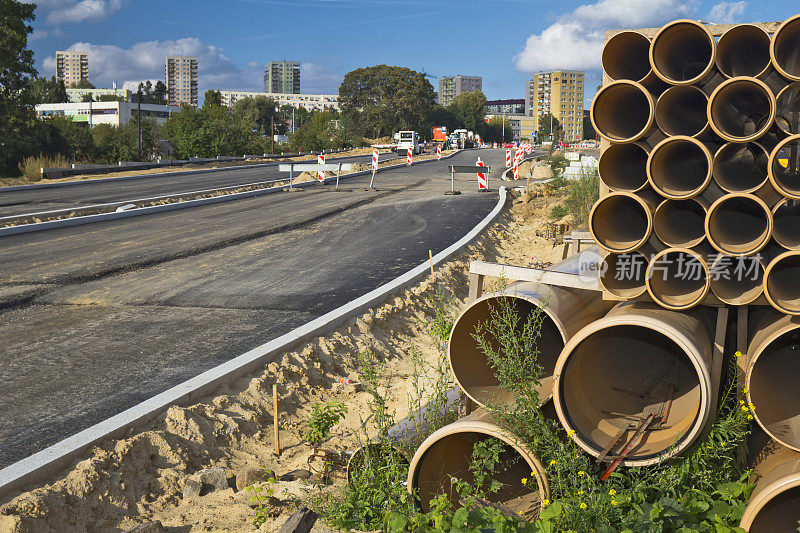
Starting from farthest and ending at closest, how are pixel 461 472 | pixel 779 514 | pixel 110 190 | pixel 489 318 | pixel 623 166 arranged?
pixel 110 190 < pixel 489 318 < pixel 461 472 < pixel 623 166 < pixel 779 514

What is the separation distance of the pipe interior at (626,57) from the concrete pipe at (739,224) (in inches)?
39.3

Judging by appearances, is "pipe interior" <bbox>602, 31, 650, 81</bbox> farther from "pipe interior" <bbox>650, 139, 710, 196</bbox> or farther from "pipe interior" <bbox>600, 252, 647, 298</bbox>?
"pipe interior" <bbox>600, 252, 647, 298</bbox>

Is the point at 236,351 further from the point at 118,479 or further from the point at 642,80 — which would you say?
the point at 642,80

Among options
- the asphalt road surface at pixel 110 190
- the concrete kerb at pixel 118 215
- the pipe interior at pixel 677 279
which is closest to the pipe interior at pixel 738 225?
the pipe interior at pixel 677 279

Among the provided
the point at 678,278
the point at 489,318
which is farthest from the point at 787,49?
the point at 489,318

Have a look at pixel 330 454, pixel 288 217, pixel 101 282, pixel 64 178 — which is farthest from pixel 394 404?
pixel 64 178

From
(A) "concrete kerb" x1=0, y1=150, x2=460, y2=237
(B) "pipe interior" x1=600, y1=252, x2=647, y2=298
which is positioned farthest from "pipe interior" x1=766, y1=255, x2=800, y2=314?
(A) "concrete kerb" x1=0, y1=150, x2=460, y2=237

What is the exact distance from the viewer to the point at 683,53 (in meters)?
4.20

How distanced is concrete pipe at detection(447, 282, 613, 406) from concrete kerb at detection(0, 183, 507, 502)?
8.03 feet

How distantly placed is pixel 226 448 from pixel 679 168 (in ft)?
13.1

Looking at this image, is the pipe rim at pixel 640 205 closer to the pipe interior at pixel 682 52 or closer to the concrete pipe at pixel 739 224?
the concrete pipe at pixel 739 224

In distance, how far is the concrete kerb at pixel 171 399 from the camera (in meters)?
4.36

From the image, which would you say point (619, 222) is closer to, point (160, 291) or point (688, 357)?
point (688, 357)

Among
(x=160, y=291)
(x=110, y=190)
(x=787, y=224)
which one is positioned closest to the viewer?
(x=787, y=224)
